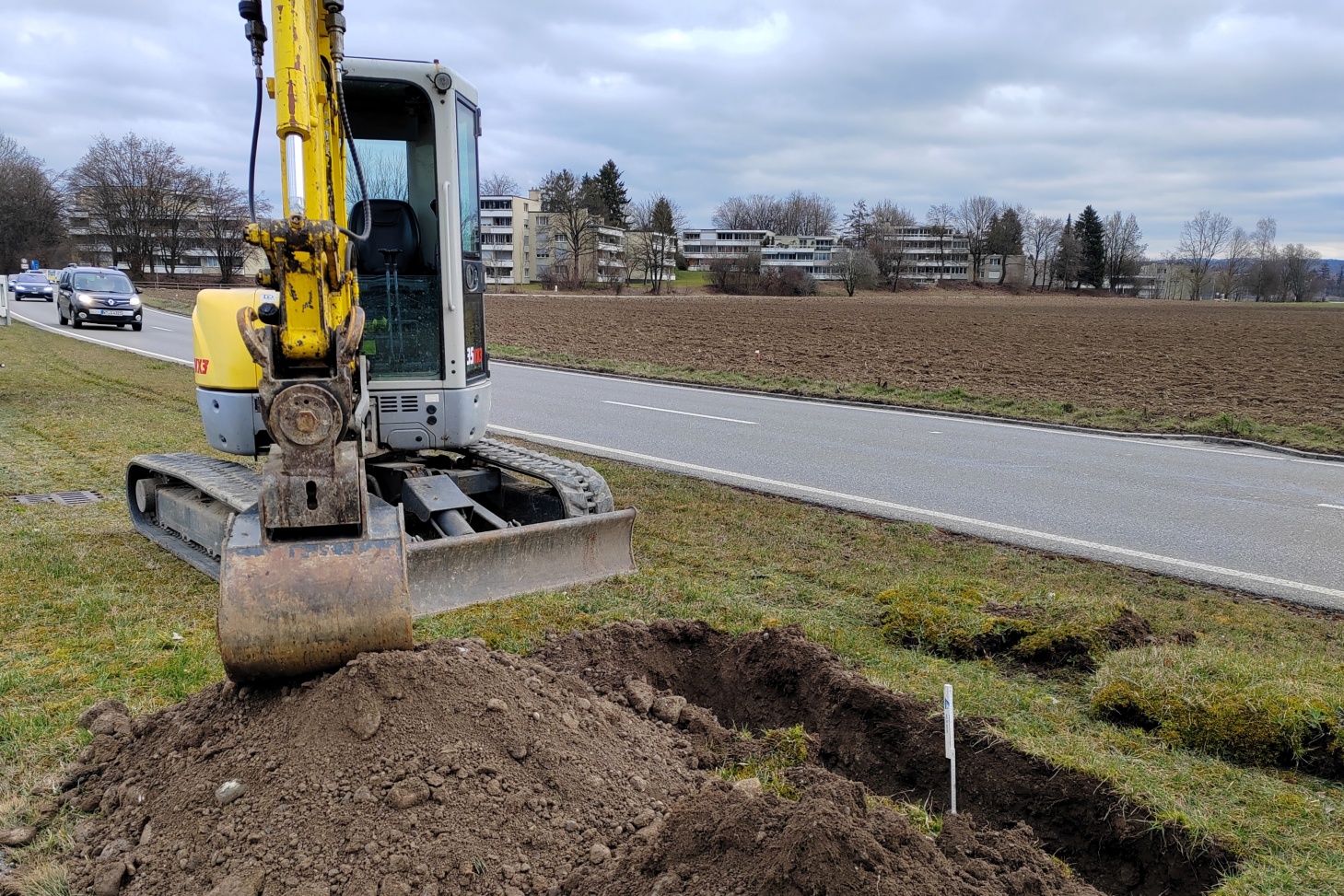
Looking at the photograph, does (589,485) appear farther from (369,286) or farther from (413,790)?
(413,790)

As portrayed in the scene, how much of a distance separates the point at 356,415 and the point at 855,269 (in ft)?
293

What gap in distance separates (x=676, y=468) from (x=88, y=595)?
18.1 ft

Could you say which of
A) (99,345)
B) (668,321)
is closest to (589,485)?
(99,345)

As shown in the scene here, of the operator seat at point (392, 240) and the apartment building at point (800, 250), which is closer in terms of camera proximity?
the operator seat at point (392, 240)

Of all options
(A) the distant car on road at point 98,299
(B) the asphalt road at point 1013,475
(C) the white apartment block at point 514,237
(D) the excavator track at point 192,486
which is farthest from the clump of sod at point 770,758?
(C) the white apartment block at point 514,237

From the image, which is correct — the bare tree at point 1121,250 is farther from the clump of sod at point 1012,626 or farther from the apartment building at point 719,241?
the clump of sod at point 1012,626

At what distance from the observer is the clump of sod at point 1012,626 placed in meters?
5.06

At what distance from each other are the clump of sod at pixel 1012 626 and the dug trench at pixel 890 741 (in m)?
0.68

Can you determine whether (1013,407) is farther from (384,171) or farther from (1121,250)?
(1121,250)

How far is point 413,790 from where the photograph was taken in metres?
3.27

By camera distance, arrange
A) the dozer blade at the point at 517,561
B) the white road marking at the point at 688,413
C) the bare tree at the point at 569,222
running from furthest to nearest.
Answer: the bare tree at the point at 569,222, the white road marking at the point at 688,413, the dozer blade at the point at 517,561

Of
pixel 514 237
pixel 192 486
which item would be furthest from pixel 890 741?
pixel 514 237

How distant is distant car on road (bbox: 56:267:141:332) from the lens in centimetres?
2742

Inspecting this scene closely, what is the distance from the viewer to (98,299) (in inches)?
1080
